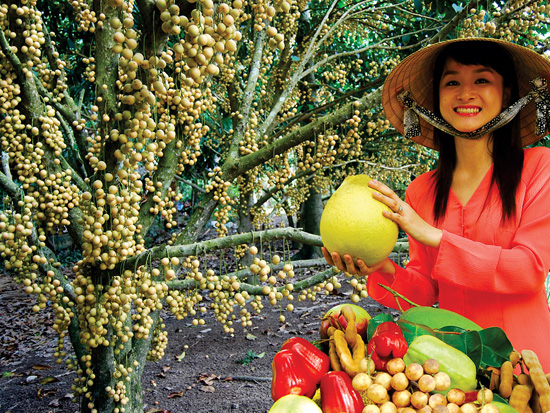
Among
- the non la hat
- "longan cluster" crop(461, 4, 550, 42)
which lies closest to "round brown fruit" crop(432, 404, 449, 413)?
the non la hat

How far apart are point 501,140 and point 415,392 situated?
1149 mm

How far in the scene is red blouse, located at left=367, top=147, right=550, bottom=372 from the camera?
1340mm

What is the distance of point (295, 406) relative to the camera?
39.0 inches

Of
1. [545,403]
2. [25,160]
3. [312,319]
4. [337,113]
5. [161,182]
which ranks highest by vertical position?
[337,113]

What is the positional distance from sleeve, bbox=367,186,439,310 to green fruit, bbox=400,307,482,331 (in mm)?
421

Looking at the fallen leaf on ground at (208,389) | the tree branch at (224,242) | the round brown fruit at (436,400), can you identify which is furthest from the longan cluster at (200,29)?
the fallen leaf on ground at (208,389)

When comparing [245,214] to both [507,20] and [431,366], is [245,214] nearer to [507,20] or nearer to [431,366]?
[507,20]

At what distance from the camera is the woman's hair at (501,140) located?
1522mm

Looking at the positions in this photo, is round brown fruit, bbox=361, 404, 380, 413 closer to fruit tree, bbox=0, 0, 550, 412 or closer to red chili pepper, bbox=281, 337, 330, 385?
red chili pepper, bbox=281, 337, 330, 385

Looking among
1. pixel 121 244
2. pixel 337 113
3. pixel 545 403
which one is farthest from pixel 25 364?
pixel 545 403

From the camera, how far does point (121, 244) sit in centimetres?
194

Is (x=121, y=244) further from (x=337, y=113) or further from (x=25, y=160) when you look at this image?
(x=337, y=113)

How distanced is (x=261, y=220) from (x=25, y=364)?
3494mm

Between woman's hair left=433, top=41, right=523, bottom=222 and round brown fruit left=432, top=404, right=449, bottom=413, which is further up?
woman's hair left=433, top=41, right=523, bottom=222
